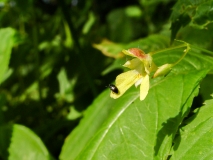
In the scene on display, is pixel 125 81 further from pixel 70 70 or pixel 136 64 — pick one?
pixel 70 70

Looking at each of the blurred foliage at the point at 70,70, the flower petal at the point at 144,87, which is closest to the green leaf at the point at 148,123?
the blurred foliage at the point at 70,70

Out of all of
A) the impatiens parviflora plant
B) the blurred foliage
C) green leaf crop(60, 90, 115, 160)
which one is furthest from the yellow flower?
green leaf crop(60, 90, 115, 160)

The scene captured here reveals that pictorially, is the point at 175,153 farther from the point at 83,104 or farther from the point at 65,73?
the point at 65,73

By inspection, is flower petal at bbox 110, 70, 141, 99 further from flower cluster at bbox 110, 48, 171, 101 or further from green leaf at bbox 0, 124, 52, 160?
green leaf at bbox 0, 124, 52, 160

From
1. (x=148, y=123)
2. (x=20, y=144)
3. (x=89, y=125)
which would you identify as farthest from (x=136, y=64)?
(x=20, y=144)

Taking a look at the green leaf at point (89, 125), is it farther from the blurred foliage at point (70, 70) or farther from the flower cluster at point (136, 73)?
the flower cluster at point (136, 73)

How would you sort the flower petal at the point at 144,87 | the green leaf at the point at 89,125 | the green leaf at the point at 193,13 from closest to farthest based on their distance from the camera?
1. the flower petal at the point at 144,87
2. the green leaf at the point at 193,13
3. the green leaf at the point at 89,125
